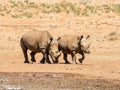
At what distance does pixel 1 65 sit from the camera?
20969 mm

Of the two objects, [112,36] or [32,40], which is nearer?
[32,40]

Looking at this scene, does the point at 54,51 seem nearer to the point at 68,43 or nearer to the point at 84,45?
the point at 68,43

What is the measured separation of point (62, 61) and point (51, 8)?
28.8 metres

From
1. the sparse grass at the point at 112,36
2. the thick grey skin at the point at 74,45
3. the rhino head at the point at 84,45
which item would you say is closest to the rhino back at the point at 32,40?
the thick grey skin at the point at 74,45

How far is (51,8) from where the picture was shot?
52.4 meters

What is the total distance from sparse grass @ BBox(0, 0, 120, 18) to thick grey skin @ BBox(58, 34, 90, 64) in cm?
2454

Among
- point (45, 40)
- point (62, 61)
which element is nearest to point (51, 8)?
point (62, 61)

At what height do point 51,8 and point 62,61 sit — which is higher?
point 62,61

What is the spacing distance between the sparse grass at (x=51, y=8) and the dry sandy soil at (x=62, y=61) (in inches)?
65.5

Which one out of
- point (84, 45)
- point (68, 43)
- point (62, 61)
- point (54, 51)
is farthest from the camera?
point (62, 61)

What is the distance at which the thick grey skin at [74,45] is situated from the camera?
2195 centimetres

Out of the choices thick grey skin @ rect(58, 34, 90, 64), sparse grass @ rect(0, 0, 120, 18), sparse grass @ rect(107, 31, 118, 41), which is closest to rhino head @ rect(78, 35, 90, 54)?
thick grey skin @ rect(58, 34, 90, 64)

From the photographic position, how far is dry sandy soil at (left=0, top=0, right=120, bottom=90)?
49.3ft

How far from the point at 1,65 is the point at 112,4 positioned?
126ft
